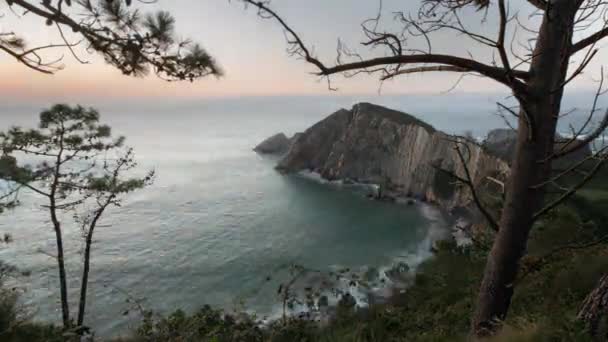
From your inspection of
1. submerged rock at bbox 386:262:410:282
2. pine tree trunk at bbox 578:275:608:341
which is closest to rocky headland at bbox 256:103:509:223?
submerged rock at bbox 386:262:410:282

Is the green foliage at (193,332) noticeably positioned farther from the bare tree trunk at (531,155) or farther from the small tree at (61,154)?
the small tree at (61,154)

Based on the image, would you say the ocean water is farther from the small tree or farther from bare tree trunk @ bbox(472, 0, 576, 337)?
bare tree trunk @ bbox(472, 0, 576, 337)

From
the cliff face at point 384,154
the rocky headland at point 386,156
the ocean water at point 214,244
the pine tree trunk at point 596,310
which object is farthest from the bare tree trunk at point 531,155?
the cliff face at point 384,154

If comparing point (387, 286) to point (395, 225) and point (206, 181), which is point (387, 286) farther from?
point (206, 181)

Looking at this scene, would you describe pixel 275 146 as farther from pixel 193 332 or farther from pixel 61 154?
pixel 193 332

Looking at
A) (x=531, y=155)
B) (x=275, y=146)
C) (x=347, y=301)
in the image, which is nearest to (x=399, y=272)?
(x=347, y=301)

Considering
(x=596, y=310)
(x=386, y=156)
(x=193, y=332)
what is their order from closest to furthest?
1. (x=596, y=310)
2. (x=193, y=332)
3. (x=386, y=156)

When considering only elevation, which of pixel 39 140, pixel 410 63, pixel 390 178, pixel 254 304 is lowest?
pixel 254 304

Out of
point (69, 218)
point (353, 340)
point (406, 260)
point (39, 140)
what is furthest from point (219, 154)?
point (353, 340)
